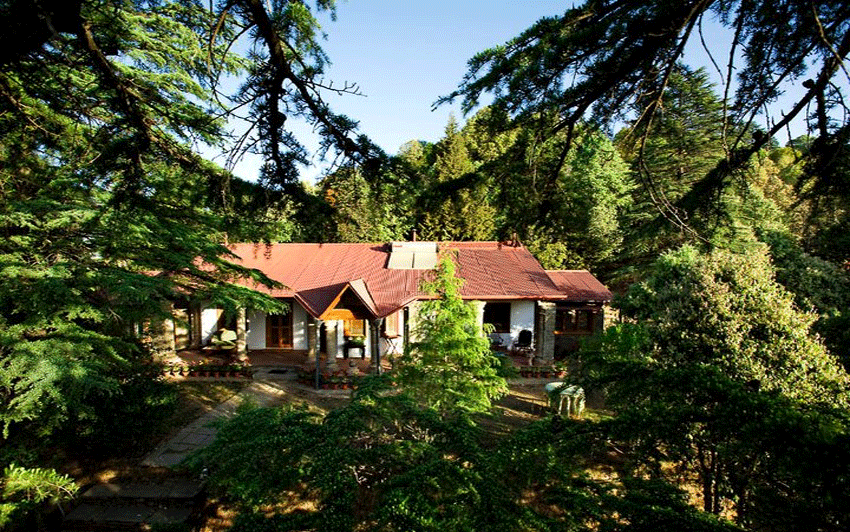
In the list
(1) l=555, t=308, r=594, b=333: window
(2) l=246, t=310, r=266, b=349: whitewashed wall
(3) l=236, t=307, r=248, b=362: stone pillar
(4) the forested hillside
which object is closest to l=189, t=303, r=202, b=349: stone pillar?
(2) l=246, t=310, r=266, b=349: whitewashed wall

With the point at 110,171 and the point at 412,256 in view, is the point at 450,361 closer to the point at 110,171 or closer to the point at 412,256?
the point at 110,171

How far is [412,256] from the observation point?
18688mm

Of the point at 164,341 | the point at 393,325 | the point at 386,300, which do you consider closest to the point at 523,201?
the point at 386,300

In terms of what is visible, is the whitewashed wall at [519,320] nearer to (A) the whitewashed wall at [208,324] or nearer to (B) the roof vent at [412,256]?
(B) the roof vent at [412,256]

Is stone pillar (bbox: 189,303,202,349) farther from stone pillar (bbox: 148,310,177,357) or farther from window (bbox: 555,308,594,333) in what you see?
window (bbox: 555,308,594,333)

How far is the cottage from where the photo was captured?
15.9 meters

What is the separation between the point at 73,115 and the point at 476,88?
5.79 meters

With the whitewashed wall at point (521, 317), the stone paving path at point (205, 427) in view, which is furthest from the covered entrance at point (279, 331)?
the whitewashed wall at point (521, 317)

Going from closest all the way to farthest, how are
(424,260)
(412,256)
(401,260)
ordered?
(424,260), (401,260), (412,256)

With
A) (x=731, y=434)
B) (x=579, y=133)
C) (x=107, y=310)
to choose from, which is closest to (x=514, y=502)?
(x=731, y=434)

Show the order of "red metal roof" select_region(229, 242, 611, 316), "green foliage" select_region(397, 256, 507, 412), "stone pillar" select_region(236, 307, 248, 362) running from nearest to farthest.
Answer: "green foliage" select_region(397, 256, 507, 412), "stone pillar" select_region(236, 307, 248, 362), "red metal roof" select_region(229, 242, 611, 316)

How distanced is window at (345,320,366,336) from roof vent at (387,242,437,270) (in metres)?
2.90

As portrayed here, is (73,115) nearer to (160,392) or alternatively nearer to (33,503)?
(33,503)

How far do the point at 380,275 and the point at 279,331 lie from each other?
201 inches
